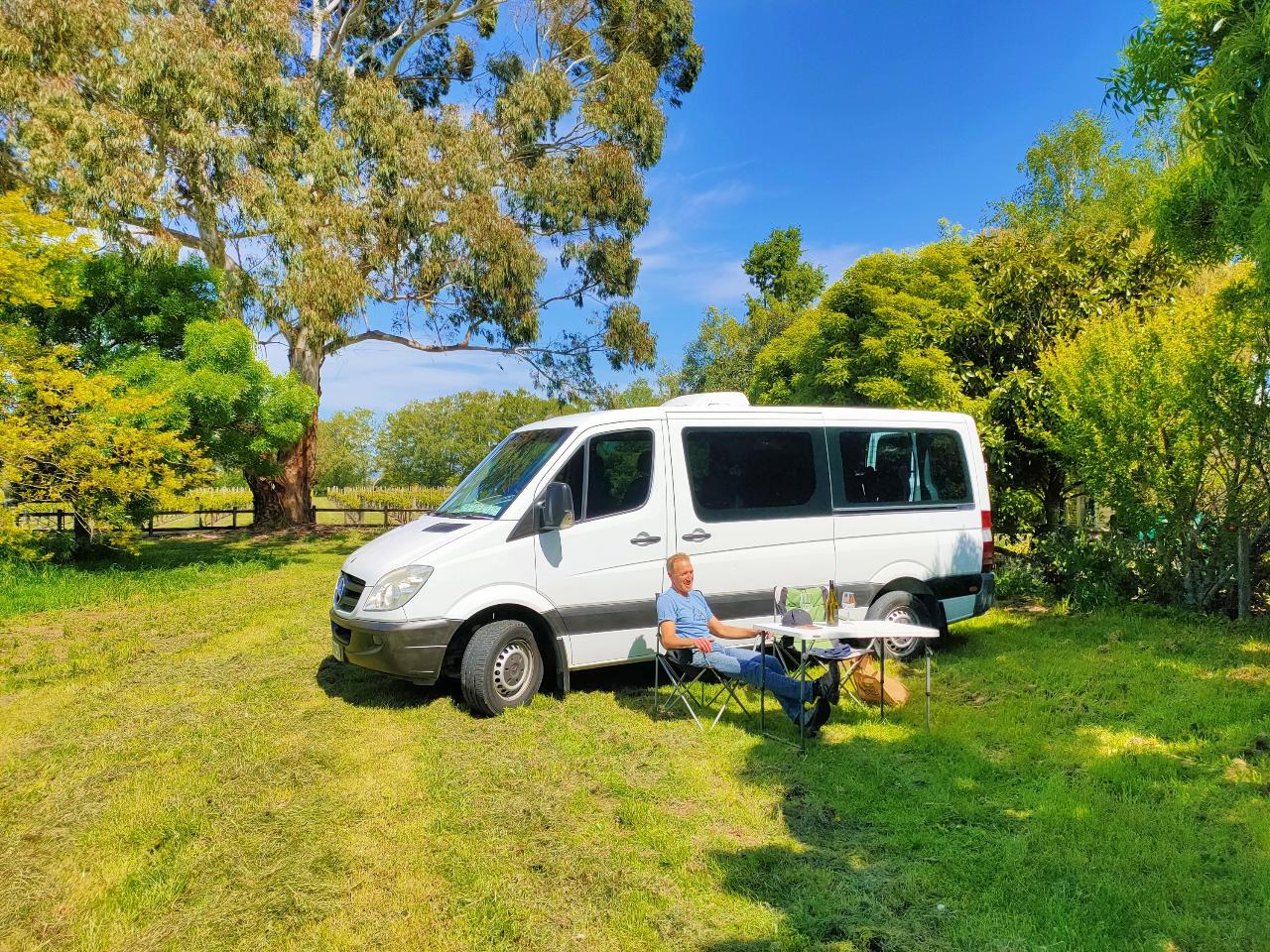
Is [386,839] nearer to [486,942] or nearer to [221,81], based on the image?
[486,942]

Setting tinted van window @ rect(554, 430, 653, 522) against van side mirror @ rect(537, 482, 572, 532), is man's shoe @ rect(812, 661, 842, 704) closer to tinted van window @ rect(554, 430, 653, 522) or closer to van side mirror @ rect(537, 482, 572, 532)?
tinted van window @ rect(554, 430, 653, 522)

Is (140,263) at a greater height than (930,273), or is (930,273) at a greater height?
(140,263)

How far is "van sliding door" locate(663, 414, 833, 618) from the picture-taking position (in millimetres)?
6246

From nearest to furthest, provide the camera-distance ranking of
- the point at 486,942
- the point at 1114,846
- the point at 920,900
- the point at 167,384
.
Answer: the point at 486,942 < the point at 920,900 < the point at 1114,846 < the point at 167,384

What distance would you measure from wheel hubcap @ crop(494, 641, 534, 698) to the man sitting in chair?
1.09 m

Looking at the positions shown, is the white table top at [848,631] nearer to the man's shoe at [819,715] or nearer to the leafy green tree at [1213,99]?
the man's shoe at [819,715]

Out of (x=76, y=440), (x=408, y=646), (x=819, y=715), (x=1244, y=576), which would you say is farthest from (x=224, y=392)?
(x=1244, y=576)

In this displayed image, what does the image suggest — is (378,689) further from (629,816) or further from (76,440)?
(76,440)

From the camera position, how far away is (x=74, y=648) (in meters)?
8.23

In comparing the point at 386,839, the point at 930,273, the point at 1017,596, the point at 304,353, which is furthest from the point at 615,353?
the point at 386,839

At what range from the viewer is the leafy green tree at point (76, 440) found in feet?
39.1

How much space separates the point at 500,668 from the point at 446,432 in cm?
5135

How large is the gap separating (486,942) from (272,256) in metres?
16.3

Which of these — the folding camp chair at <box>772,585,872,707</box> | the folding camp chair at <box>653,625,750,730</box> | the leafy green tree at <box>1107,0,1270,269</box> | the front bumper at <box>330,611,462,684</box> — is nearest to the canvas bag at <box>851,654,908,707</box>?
the folding camp chair at <box>772,585,872,707</box>
